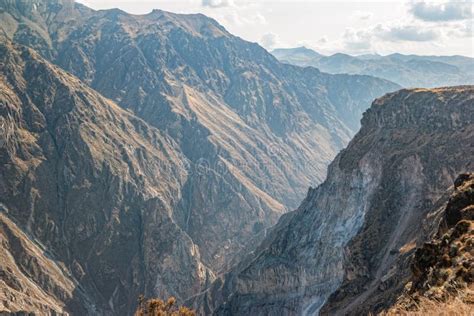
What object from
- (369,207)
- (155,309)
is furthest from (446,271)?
(369,207)

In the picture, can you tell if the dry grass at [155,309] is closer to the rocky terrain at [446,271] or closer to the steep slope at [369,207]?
the rocky terrain at [446,271]

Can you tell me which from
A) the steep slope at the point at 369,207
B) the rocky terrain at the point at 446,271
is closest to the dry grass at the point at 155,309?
the rocky terrain at the point at 446,271

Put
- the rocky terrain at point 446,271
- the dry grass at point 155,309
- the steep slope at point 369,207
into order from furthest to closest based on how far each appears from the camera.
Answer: the steep slope at point 369,207
the dry grass at point 155,309
the rocky terrain at point 446,271

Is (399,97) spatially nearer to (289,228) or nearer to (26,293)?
(289,228)

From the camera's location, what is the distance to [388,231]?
7162 centimetres

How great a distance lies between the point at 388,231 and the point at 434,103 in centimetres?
2891

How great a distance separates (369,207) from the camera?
8412cm

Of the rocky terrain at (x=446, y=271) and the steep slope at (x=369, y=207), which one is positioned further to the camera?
the steep slope at (x=369, y=207)

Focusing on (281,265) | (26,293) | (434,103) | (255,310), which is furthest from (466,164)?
(26,293)

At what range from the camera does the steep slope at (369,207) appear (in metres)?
70.0

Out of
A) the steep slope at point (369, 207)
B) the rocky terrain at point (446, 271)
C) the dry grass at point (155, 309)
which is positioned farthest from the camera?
the steep slope at point (369, 207)

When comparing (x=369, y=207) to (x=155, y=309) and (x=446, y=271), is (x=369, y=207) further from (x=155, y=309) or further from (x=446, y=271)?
(x=446, y=271)

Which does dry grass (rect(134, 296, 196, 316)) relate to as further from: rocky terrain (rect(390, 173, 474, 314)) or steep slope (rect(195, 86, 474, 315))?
steep slope (rect(195, 86, 474, 315))

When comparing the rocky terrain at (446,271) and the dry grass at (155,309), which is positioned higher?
the rocky terrain at (446,271)
